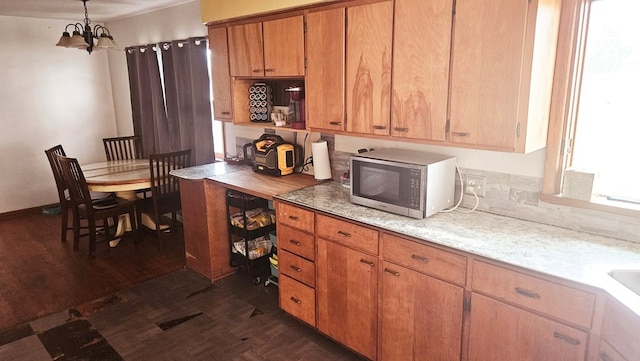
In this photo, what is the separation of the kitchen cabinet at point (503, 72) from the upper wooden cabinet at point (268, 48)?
116 cm

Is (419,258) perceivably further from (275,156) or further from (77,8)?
(77,8)

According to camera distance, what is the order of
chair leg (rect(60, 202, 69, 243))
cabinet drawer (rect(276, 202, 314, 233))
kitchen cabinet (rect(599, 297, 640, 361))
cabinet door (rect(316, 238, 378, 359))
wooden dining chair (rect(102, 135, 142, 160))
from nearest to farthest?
kitchen cabinet (rect(599, 297, 640, 361)) → cabinet door (rect(316, 238, 378, 359)) → cabinet drawer (rect(276, 202, 314, 233)) → chair leg (rect(60, 202, 69, 243)) → wooden dining chair (rect(102, 135, 142, 160))

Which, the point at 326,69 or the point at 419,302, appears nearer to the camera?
the point at 419,302

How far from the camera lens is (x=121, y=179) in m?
4.00

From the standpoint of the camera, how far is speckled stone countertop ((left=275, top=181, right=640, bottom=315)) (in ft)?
5.39

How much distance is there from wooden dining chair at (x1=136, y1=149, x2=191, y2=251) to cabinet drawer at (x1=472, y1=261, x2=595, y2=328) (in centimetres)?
309

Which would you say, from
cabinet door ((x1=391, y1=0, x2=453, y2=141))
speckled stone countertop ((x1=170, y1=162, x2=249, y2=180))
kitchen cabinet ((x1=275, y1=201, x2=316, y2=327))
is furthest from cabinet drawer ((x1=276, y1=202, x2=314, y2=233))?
speckled stone countertop ((x1=170, y1=162, x2=249, y2=180))

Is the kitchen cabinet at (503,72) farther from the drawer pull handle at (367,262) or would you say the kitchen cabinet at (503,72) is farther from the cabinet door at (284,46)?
the cabinet door at (284,46)

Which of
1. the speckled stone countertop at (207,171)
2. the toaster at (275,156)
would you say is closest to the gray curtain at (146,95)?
the speckled stone countertop at (207,171)

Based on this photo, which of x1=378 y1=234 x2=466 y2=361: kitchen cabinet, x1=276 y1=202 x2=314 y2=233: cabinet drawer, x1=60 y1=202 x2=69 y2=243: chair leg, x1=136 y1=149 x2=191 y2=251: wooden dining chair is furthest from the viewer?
x1=60 y1=202 x2=69 y2=243: chair leg

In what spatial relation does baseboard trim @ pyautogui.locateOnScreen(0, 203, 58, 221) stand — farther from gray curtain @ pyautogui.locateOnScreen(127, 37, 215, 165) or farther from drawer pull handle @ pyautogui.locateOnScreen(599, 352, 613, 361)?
drawer pull handle @ pyautogui.locateOnScreen(599, 352, 613, 361)

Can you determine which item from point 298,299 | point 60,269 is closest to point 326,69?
point 298,299

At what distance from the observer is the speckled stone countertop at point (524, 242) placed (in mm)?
1643

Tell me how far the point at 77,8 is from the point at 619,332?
5317mm
